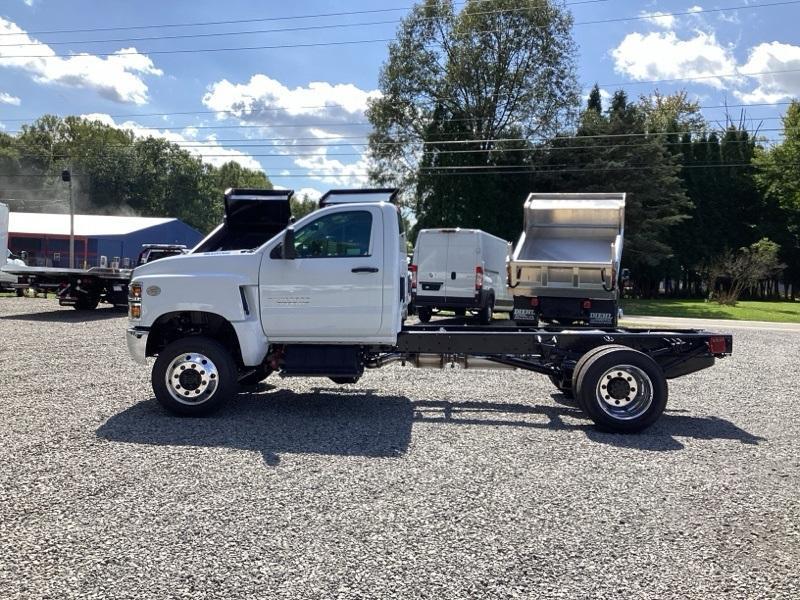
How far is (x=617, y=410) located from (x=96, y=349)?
951 cm

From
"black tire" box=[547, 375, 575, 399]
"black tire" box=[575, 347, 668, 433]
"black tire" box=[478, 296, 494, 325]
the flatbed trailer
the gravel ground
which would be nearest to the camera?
the gravel ground

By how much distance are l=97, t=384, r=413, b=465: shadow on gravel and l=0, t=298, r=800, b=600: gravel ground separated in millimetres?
37

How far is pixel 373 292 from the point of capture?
23.5ft

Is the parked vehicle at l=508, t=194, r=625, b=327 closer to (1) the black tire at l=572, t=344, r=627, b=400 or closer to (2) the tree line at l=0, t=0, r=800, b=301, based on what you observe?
(1) the black tire at l=572, t=344, r=627, b=400

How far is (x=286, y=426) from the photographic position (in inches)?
269

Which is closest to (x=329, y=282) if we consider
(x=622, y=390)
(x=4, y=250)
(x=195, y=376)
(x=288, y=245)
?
(x=288, y=245)

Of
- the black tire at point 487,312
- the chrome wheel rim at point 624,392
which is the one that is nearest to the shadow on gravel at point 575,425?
the chrome wheel rim at point 624,392

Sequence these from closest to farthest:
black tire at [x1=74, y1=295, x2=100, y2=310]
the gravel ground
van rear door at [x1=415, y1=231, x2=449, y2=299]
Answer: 1. the gravel ground
2. van rear door at [x1=415, y1=231, x2=449, y2=299]
3. black tire at [x1=74, y1=295, x2=100, y2=310]

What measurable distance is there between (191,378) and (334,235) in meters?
2.20

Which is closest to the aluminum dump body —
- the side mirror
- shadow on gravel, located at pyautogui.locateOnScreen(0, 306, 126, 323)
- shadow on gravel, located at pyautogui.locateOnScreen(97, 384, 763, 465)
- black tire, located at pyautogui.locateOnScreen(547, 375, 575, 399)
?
black tire, located at pyautogui.locateOnScreen(547, 375, 575, 399)

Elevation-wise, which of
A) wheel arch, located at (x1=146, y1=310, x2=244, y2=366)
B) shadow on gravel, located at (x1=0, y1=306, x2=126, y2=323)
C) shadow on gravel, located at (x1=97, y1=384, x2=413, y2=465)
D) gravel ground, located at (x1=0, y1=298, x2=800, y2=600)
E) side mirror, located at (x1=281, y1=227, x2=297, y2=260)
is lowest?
gravel ground, located at (x1=0, y1=298, x2=800, y2=600)

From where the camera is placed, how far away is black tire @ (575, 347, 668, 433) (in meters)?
6.86

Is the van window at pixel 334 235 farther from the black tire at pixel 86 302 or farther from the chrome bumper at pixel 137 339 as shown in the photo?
the black tire at pixel 86 302

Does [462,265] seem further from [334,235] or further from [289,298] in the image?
[289,298]
